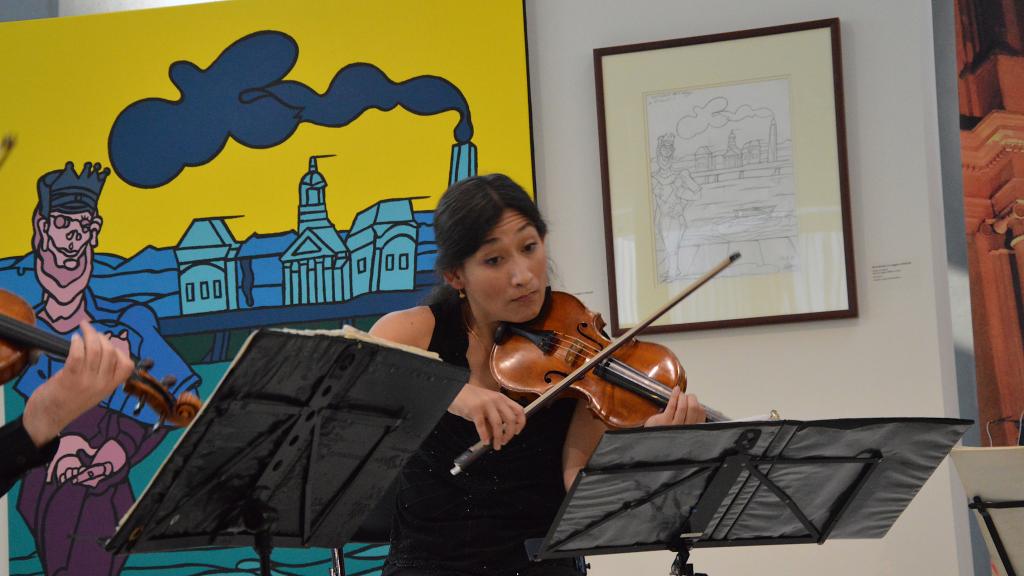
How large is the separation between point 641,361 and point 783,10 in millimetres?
1378

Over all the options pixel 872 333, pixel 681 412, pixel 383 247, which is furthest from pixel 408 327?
pixel 872 333

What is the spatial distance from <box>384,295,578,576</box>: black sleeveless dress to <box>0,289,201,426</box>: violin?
0.55 metres

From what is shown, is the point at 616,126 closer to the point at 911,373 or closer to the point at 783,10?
the point at 783,10

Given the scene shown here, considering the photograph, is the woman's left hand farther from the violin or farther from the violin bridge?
the violin

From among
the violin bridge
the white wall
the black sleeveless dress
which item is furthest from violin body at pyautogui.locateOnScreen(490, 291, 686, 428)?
the white wall

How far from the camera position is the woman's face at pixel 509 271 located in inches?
87.9

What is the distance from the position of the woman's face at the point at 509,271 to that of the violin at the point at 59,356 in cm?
63

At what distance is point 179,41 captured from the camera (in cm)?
345

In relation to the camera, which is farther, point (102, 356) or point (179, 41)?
point (179, 41)

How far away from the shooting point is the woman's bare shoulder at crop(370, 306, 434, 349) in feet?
7.46

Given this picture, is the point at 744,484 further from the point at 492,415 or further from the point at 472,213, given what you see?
the point at 472,213

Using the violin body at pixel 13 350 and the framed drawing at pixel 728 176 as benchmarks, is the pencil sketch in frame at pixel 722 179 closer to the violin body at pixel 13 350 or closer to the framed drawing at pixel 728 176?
the framed drawing at pixel 728 176

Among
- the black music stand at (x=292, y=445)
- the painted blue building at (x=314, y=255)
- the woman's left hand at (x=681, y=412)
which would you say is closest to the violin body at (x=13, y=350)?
the black music stand at (x=292, y=445)

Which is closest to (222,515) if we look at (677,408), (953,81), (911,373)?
(677,408)
